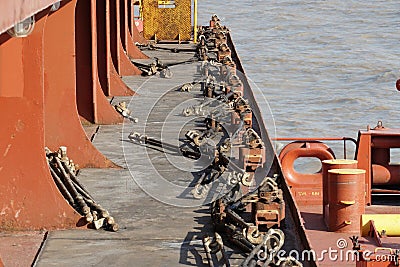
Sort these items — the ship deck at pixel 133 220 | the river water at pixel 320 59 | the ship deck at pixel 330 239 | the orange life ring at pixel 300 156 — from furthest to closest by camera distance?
the river water at pixel 320 59
the orange life ring at pixel 300 156
the ship deck at pixel 330 239
the ship deck at pixel 133 220

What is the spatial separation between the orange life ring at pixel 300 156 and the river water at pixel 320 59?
10662mm

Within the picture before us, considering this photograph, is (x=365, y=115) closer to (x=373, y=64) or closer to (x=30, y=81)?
(x=373, y=64)

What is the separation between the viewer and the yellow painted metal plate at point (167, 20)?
21.3 m

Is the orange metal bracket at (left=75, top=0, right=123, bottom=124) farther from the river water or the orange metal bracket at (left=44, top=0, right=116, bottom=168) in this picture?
the river water

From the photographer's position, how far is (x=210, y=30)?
2191 centimetres

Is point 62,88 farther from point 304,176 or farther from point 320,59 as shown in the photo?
point 320,59

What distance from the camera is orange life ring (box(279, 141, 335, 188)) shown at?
12.8 meters

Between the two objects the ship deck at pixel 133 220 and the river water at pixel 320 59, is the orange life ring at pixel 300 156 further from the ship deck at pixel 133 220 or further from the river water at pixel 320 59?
the river water at pixel 320 59

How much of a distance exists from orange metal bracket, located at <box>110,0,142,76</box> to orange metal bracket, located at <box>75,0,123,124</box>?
4246 millimetres

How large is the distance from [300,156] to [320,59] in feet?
91.2

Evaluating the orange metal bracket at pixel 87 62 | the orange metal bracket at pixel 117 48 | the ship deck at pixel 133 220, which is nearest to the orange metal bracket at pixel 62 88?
the ship deck at pixel 133 220

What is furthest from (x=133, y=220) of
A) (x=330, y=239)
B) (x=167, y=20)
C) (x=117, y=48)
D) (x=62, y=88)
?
(x=167, y=20)

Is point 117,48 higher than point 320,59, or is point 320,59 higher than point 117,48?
point 117,48

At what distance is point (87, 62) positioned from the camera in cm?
1036
